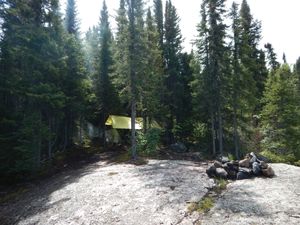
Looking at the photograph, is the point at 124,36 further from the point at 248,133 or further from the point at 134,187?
the point at 248,133

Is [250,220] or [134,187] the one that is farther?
[134,187]

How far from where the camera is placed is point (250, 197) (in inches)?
442

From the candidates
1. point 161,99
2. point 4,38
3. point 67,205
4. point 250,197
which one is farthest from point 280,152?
point 4,38

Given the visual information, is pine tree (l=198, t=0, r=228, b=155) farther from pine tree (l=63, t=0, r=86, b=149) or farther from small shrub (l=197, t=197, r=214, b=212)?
small shrub (l=197, t=197, r=214, b=212)

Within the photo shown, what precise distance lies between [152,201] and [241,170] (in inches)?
253

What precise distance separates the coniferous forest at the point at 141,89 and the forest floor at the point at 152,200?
6301 mm

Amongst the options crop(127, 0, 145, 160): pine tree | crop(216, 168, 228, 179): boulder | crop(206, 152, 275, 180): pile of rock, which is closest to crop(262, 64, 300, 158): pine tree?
crop(206, 152, 275, 180): pile of rock

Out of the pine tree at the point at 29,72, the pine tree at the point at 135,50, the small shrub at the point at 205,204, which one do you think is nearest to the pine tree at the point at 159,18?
the pine tree at the point at 135,50

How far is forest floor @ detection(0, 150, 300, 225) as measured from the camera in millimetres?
9375

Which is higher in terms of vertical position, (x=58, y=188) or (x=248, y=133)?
(x=248, y=133)

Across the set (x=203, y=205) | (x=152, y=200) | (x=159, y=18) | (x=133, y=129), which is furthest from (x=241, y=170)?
(x=159, y=18)

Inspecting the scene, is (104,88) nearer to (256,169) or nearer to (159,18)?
(159,18)

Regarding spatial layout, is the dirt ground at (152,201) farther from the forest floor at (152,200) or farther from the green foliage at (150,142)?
the green foliage at (150,142)

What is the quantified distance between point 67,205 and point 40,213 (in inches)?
41.9
